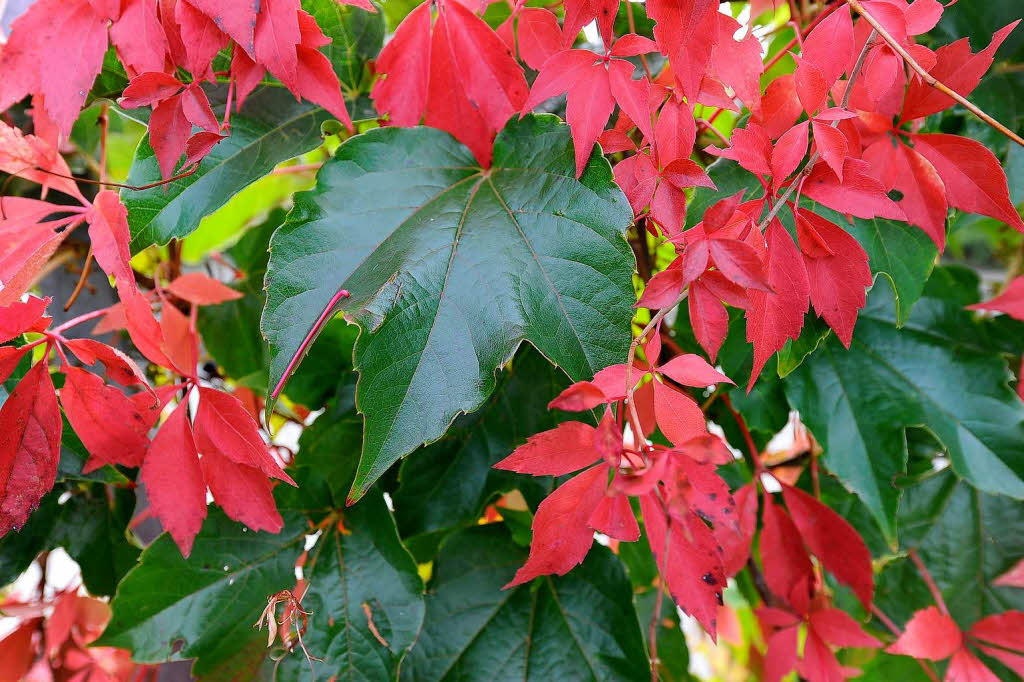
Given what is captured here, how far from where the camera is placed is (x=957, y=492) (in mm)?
664

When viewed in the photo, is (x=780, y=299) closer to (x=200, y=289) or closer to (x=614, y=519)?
(x=614, y=519)

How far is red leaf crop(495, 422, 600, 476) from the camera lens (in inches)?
12.6

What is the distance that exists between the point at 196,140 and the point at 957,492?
0.72m

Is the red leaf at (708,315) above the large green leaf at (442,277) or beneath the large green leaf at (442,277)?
beneath

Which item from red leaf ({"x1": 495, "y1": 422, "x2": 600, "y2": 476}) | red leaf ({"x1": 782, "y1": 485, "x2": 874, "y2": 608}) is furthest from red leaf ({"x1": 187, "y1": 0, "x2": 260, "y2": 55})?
red leaf ({"x1": 782, "y1": 485, "x2": 874, "y2": 608})

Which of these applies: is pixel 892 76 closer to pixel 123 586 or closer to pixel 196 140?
pixel 196 140

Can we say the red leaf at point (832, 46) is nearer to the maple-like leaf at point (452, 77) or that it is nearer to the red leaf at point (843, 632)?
the maple-like leaf at point (452, 77)

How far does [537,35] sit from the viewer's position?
45 cm

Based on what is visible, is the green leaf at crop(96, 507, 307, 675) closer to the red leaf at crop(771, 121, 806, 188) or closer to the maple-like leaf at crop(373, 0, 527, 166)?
the maple-like leaf at crop(373, 0, 527, 166)

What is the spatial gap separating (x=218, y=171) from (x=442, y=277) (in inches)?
7.9

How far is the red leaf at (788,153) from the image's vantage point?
13.2 inches

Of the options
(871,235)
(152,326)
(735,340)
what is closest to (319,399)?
(152,326)

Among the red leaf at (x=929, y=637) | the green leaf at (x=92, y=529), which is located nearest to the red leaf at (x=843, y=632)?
the red leaf at (x=929, y=637)

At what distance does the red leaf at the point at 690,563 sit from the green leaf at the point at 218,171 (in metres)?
0.33
